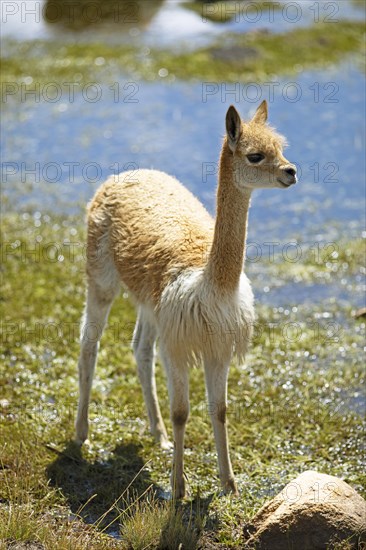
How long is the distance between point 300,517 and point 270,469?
1286 millimetres

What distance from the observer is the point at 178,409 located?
6.01 meters

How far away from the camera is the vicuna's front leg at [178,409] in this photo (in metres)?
5.98

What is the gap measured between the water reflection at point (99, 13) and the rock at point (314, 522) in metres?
13.4

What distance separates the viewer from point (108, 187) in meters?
6.96

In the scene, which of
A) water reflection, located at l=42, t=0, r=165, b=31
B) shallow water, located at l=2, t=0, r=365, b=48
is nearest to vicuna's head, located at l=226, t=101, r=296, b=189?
shallow water, located at l=2, t=0, r=365, b=48

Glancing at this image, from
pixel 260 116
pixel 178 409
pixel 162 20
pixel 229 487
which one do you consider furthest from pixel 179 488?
pixel 162 20

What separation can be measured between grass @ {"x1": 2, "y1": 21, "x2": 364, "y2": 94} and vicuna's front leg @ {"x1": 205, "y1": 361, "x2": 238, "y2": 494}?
8951 millimetres

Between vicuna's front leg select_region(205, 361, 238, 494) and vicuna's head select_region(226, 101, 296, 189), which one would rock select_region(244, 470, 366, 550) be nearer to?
vicuna's front leg select_region(205, 361, 238, 494)

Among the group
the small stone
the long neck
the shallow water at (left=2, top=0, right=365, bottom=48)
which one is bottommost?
the small stone

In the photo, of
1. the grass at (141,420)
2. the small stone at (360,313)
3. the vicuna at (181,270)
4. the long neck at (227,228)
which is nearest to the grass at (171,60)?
the grass at (141,420)

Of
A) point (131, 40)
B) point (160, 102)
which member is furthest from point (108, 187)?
point (131, 40)

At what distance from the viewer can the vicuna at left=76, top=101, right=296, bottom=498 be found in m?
5.59

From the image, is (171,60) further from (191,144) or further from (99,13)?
(99,13)

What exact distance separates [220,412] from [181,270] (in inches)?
39.8
